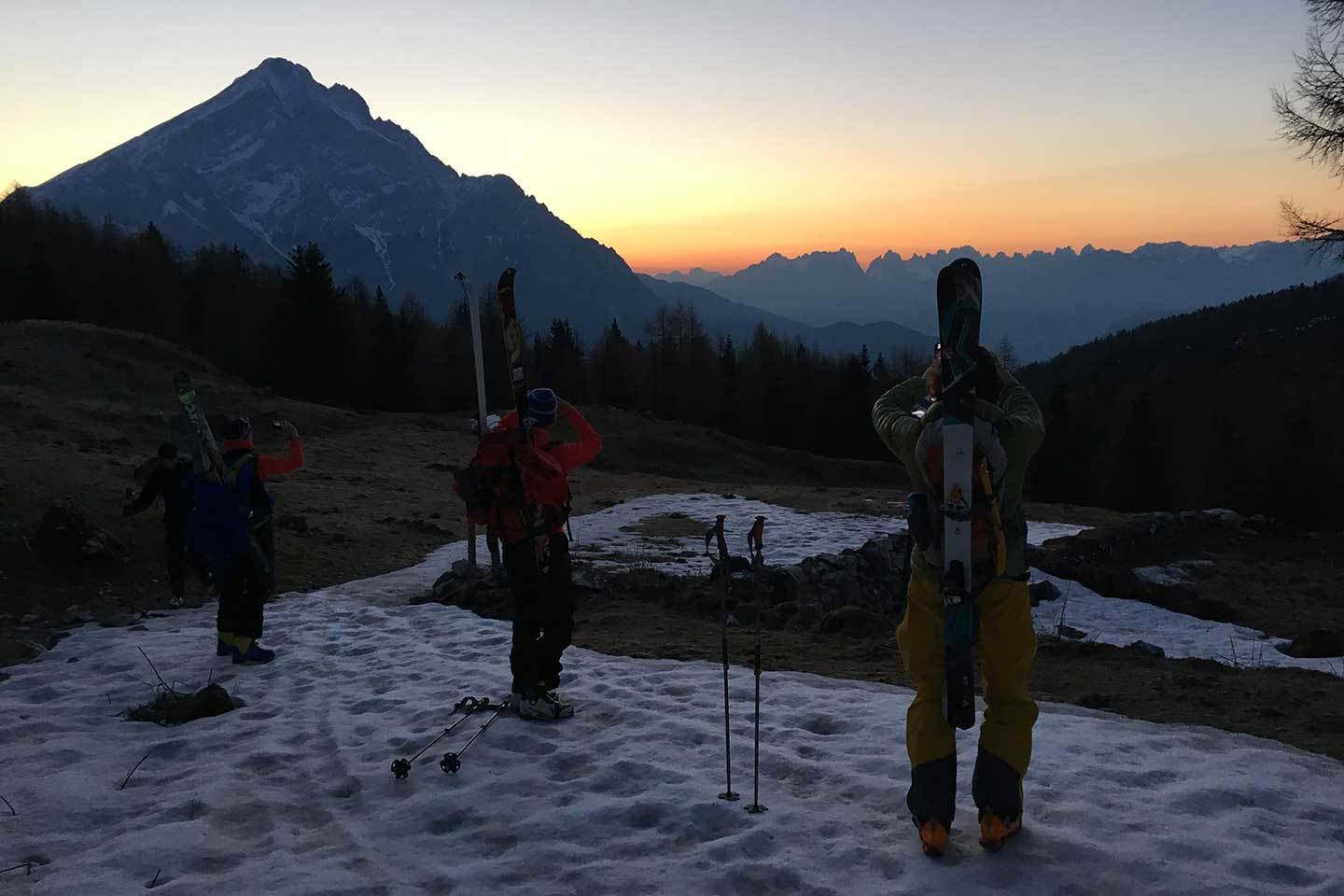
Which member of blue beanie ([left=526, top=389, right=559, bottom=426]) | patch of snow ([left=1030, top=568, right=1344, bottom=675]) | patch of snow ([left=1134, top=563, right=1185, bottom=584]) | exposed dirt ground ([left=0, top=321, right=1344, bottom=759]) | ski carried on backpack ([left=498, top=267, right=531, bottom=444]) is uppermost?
ski carried on backpack ([left=498, top=267, right=531, bottom=444])

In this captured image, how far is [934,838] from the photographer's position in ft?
15.0

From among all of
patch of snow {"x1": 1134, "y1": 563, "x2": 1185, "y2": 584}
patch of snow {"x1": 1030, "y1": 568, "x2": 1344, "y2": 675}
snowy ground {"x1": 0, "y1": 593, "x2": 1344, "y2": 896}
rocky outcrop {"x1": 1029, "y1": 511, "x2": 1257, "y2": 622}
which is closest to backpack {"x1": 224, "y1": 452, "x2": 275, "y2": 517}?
snowy ground {"x1": 0, "y1": 593, "x2": 1344, "y2": 896}

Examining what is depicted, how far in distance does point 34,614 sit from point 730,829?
1115 cm

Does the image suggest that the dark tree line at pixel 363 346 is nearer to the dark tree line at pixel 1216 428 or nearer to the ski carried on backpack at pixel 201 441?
the dark tree line at pixel 1216 428

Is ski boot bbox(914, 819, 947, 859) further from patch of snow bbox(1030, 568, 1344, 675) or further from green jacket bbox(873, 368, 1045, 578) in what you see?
patch of snow bbox(1030, 568, 1344, 675)

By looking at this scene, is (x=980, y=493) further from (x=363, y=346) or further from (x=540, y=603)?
(x=363, y=346)

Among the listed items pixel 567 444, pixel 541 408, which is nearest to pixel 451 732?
pixel 567 444

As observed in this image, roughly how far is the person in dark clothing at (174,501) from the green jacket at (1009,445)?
1213cm

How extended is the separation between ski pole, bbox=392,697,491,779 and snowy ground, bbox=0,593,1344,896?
0.13 metres

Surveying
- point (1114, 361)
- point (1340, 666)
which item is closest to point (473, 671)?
point (1340, 666)

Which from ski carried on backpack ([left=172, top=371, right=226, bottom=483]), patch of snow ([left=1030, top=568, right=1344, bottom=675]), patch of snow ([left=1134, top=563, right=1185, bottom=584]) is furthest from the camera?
patch of snow ([left=1134, top=563, right=1185, bottom=584])

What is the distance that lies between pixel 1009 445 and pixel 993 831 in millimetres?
2167

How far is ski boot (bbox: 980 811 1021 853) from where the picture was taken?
458 centimetres

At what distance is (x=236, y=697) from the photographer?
8.11 m
